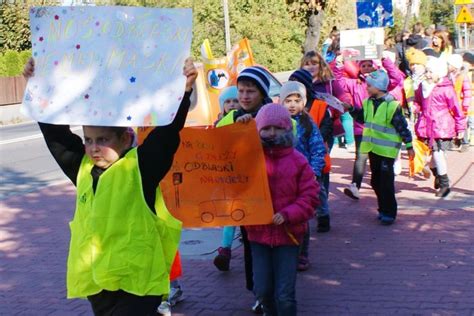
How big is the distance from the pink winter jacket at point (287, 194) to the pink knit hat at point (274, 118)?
0.15 m

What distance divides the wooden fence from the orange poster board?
27185mm

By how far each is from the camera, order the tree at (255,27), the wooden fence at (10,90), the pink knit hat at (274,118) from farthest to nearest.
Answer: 1. the tree at (255,27)
2. the wooden fence at (10,90)
3. the pink knit hat at (274,118)

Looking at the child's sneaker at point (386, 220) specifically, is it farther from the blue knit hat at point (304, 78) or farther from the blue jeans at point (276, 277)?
the blue jeans at point (276, 277)

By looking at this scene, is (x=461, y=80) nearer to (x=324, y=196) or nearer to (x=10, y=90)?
(x=324, y=196)

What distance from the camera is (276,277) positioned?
4.91 m

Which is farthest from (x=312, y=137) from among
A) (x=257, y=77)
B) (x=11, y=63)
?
(x=11, y=63)

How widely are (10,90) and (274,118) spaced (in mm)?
28153

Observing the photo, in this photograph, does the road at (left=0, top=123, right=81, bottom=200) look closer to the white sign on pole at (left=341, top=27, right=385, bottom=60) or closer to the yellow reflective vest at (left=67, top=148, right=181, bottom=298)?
the white sign on pole at (left=341, top=27, right=385, bottom=60)

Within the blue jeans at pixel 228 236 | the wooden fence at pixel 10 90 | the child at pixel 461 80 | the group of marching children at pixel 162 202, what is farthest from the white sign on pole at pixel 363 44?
the wooden fence at pixel 10 90

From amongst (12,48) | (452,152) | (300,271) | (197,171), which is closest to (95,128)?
(197,171)

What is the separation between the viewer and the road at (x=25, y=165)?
42.7 ft

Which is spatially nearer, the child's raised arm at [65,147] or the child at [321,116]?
the child's raised arm at [65,147]

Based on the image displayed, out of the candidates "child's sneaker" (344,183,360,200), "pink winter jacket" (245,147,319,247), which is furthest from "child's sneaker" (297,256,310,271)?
"child's sneaker" (344,183,360,200)

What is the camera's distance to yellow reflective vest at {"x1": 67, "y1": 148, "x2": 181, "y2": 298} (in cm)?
369
